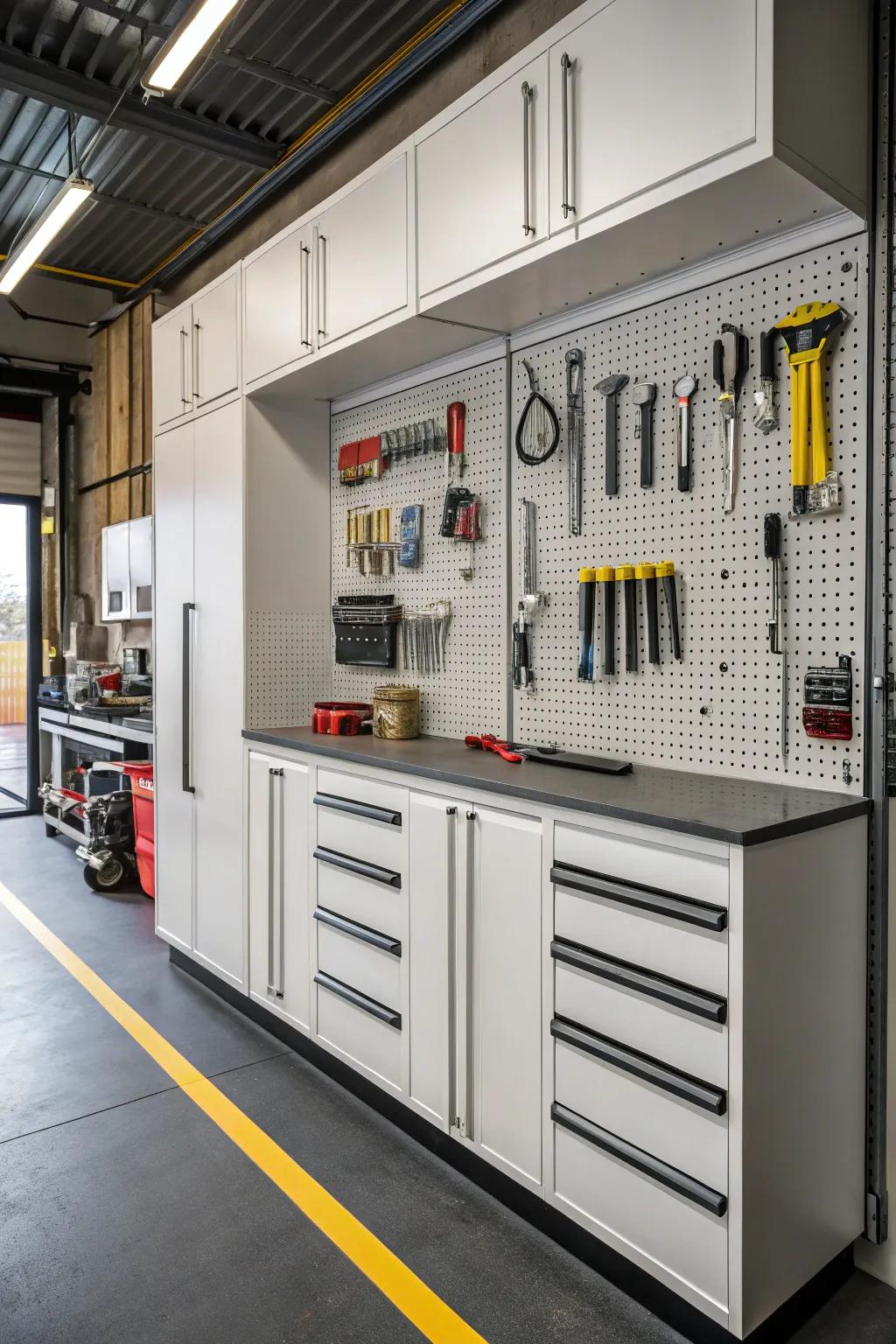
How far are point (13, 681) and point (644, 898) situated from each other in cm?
648

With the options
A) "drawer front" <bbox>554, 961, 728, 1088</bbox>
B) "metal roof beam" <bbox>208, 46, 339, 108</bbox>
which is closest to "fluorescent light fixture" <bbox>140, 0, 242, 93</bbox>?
"metal roof beam" <bbox>208, 46, 339, 108</bbox>

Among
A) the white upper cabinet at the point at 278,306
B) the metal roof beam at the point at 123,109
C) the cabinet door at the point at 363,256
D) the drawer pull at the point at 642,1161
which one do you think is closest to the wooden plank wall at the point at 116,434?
the metal roof beam at the point at 123,109

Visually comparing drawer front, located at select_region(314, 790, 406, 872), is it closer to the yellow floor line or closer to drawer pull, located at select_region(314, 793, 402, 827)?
drawer pull, located at select_region(314, 793, 402, 827)

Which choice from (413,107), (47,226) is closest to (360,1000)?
(413,107)

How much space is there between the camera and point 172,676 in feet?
12.2

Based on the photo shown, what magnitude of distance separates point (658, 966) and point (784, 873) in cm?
30

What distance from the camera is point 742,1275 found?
1588 millimetres

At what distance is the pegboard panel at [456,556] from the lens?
2.79 meters

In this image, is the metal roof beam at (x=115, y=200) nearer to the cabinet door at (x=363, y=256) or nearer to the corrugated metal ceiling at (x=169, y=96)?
the corrugated metal ceiling at (x=169, y=96)

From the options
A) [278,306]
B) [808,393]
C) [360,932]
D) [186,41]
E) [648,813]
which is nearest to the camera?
[648,813]

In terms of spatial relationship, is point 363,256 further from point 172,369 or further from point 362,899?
point 362,899

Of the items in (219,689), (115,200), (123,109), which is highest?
(115,200)

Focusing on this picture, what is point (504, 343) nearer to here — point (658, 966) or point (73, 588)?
point (658, 966)

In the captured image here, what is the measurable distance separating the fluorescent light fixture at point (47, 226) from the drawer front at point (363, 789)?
2.79 metres
